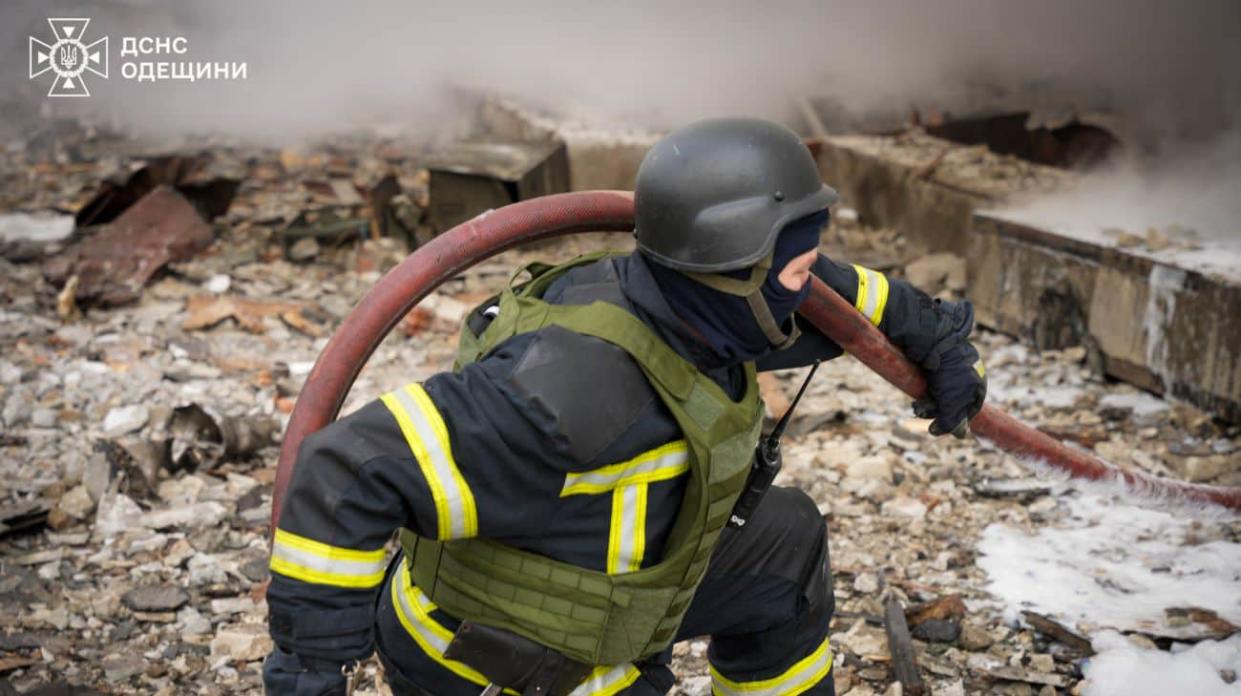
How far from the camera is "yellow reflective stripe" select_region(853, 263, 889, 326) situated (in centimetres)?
284

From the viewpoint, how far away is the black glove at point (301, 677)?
80.6 inches

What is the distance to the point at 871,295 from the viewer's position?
2852mm

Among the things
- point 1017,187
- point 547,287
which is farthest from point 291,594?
point 1017,187

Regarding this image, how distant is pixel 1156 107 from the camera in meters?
8.77

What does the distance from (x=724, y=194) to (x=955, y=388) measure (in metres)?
0.99

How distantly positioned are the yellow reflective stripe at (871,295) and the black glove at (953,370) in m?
0.15

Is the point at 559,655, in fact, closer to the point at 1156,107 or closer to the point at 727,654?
the point at 727,654

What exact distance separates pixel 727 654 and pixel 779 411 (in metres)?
2.44

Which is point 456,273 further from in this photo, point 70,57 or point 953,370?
point 70,57

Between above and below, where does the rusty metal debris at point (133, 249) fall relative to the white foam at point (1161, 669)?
above

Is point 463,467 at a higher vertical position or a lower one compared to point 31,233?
higher

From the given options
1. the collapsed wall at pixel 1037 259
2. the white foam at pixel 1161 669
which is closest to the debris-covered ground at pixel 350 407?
the white foam at pixel 1161 669

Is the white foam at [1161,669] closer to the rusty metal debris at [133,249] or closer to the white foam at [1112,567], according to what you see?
the white foam at [1112,567]

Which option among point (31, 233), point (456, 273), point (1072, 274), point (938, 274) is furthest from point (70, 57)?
point (456, 273)
